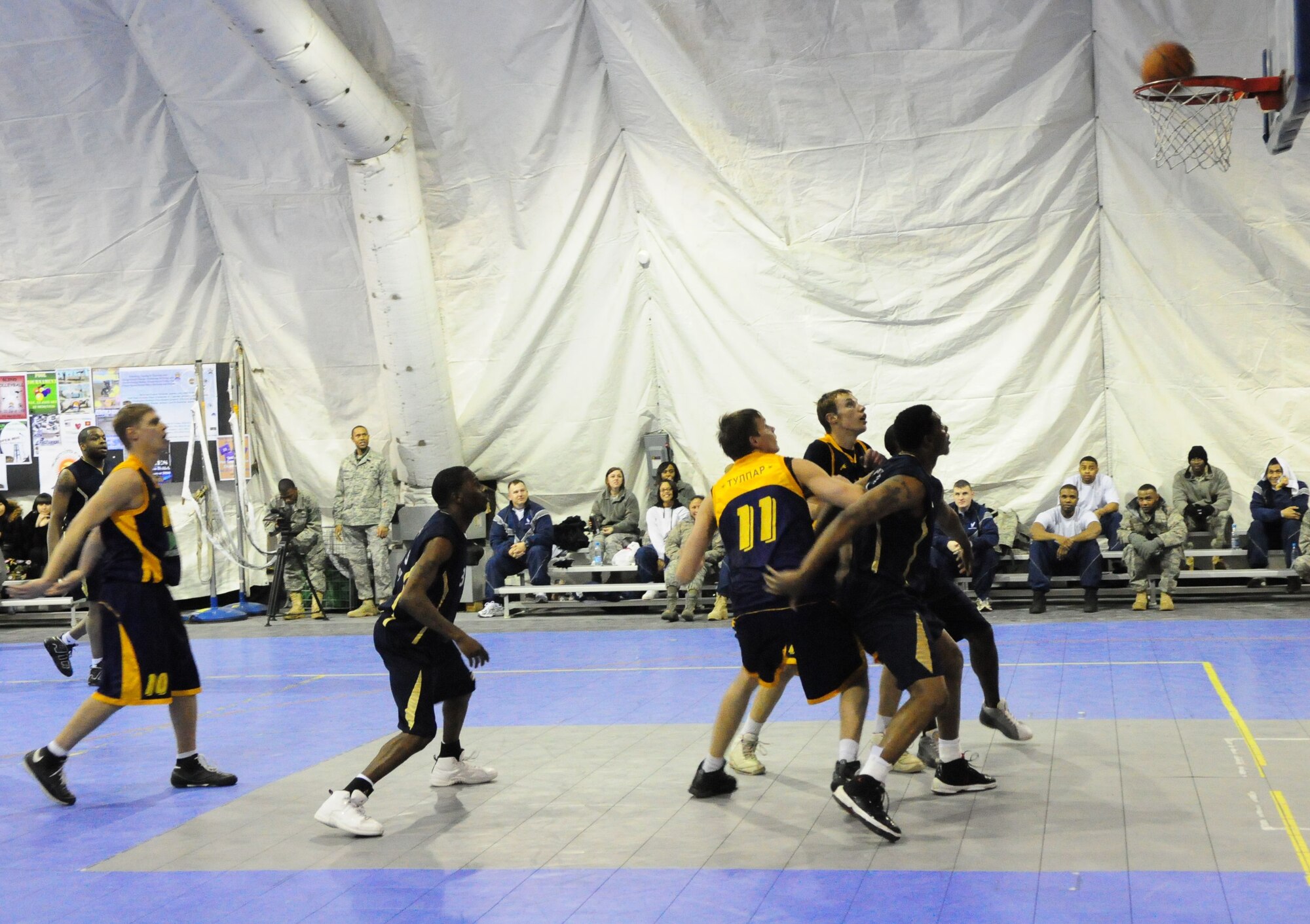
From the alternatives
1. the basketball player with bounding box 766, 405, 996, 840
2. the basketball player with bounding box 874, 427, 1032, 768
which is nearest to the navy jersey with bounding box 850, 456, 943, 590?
the basketball player with bounding box 766, 405, 996, 840

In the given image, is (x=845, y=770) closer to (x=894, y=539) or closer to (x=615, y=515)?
(x=894, y=539)

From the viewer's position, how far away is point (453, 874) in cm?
503

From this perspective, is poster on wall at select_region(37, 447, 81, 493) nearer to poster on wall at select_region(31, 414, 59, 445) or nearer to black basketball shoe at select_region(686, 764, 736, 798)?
poster on wall at select_region(31, 414, 59, 445)

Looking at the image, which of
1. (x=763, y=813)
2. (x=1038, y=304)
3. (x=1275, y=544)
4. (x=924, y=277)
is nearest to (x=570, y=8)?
(x=924, y=277)

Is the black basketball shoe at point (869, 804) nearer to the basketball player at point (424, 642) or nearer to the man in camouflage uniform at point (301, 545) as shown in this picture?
the basketball player at point (424, 642)

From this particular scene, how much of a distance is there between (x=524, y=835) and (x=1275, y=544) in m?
9.87

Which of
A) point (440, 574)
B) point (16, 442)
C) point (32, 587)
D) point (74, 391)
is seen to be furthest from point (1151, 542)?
point (16, 442)

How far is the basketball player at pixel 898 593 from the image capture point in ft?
17.2

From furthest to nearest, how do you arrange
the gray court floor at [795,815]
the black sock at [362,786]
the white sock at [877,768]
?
the black sock at [362,786] → the white sock at [877,768] → the gray court floor at [795,815]

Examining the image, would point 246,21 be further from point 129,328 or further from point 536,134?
point 129,328

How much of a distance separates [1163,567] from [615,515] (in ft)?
18.6

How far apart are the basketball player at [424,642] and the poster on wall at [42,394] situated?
12.0m

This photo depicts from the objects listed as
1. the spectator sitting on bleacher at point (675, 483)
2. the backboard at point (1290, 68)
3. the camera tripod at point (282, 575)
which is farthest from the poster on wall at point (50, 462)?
the backboard at point (1290, 68)

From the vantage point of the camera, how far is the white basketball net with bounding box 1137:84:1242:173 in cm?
961
